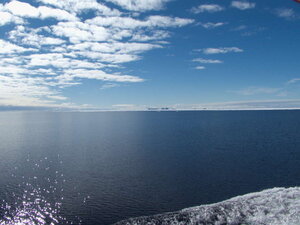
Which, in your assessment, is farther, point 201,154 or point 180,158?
point 201,154

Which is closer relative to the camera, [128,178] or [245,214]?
[245,214]

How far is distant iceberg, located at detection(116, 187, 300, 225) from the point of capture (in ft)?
71.4

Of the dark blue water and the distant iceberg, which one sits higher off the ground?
the distant iceberg

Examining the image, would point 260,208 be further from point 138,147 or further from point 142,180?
point 138,147

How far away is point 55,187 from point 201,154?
136 feet

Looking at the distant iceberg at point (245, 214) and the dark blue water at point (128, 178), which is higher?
the distant iceberg at point (245, 214)

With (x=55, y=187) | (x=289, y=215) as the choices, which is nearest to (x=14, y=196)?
(x=55, y=187)

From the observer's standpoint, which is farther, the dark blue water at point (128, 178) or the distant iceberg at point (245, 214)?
the dark blue water at point (128, 178)

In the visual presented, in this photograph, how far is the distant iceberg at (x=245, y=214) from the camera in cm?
2177

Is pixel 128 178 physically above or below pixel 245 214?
below

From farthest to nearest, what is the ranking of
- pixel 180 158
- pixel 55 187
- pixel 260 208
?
pixel 180 158 → pixel 55 187 → pixel 260 208

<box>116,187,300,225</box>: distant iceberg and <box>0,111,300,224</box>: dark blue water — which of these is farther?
<box>0,111,300,224</box>: dark blue water

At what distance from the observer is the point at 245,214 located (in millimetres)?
23188

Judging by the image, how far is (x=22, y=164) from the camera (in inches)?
2121
